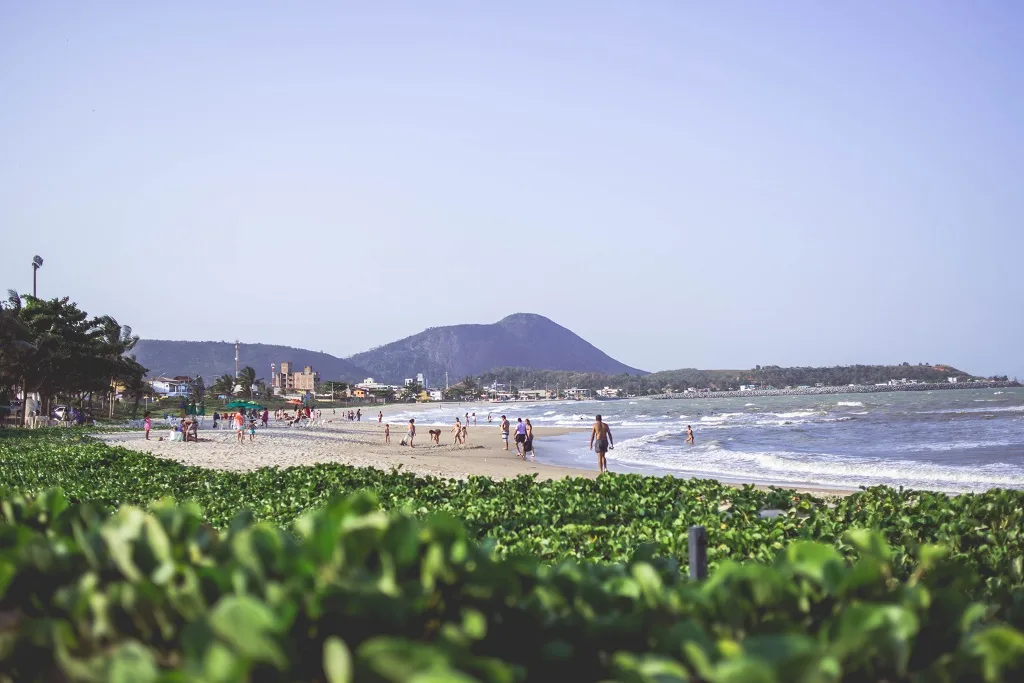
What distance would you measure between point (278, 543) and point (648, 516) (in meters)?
6.26

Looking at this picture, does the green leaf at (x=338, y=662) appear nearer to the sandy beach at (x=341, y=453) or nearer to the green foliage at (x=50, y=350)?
the sandy beach at (x=341, y=453)

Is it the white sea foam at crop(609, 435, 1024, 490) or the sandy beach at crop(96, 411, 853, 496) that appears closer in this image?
the white sea foam at crop(609, 435, 1024, 490)

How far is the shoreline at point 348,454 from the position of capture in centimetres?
2433

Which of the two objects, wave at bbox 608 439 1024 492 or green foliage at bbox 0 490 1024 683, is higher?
green foliage at bbox 0 490 1024 683

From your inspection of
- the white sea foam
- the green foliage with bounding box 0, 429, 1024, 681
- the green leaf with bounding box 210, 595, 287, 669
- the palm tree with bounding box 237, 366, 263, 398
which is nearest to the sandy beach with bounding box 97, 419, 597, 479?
the white sea foam

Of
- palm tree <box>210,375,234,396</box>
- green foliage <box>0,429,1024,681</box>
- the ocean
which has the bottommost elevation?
the ocean

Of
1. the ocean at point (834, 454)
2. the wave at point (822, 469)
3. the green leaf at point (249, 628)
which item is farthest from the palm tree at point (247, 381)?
the green leaf at point (249, 628)

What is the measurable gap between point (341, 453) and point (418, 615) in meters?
30.9

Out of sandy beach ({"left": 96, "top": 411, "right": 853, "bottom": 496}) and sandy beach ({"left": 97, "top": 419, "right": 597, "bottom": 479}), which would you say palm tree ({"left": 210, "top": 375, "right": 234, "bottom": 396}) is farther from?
sandy beach ({"left": 97, "top": 419, "right": 597, "bottom": 479})

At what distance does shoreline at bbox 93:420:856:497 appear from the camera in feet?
79.8

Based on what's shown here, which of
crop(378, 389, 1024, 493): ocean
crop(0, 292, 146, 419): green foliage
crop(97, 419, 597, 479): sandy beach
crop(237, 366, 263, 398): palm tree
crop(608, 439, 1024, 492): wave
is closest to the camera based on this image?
crop(608, 439, 1024, 492): wave

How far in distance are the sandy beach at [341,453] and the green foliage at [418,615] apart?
731 inches

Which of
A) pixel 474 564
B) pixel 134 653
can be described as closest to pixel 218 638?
pixel 134 653

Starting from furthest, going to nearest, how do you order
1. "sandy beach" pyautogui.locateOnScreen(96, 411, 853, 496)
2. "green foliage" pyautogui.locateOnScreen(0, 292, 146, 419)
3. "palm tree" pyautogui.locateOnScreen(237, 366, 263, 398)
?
"palm tree" pyautogui.locateOnScreen(237, 366, 263, 398), "green foliage" pyautogui.locateOnScreen(0, 292, 146, 419), "sandy beach" pyautogui.locateOnScreen(96, 411, 853, 496)
